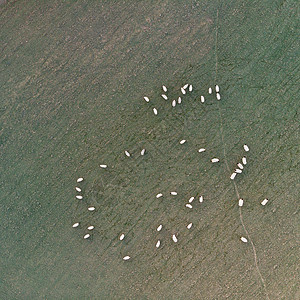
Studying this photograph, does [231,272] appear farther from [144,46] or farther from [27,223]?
[144,46]

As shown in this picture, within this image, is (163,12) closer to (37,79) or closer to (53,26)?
(53,26)

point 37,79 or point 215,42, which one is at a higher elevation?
point 37,79

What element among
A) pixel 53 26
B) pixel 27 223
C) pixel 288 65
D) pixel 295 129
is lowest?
pixel 295 129

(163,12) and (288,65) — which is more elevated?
(163,12)

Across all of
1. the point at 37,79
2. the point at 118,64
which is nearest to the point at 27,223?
the point at 37,79

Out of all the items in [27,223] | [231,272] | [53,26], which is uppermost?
[53,26]

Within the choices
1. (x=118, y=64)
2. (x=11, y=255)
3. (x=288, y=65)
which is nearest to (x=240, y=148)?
(x=288, y=65)
